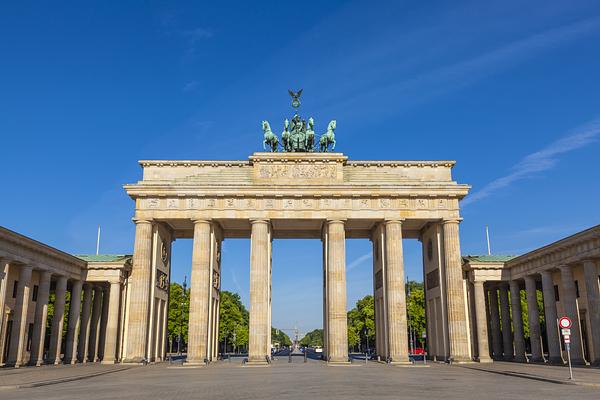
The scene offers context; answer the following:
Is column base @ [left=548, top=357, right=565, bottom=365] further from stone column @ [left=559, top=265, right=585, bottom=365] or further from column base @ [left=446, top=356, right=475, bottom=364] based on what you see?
column base @ [left=446, top=356, right=475, bottom=364]

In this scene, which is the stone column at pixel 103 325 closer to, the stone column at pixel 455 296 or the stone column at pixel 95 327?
the stone column at pixel 95 327

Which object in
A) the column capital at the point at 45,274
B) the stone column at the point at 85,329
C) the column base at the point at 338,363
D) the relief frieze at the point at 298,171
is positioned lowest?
the column base at the point at 338,363

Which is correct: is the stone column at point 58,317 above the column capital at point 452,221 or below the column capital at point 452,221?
below

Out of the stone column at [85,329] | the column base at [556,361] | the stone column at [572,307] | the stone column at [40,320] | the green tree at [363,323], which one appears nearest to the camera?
the stone column at [572,307]

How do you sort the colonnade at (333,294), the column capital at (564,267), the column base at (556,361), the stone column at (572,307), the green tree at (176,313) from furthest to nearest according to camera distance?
the green tree at (176,313)
the colonnade at (333,294)
the column base at (556,361)
the column capital at (564,267)
the stone column at (572,307)

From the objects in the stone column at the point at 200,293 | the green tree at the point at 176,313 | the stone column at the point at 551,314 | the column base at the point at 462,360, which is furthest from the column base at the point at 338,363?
the green tree at the point at 176,313

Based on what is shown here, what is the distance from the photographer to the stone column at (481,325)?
50059mm

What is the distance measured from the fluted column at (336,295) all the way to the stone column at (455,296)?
9.48m

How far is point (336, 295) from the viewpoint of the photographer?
49.0m

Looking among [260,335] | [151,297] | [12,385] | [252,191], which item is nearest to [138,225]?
[151,297]

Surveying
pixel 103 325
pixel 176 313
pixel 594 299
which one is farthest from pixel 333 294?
pixel 176 313

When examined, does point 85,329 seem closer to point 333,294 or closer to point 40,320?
point 40,320

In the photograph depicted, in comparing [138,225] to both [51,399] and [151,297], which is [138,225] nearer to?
[151,297]

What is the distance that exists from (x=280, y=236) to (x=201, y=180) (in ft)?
41.0
